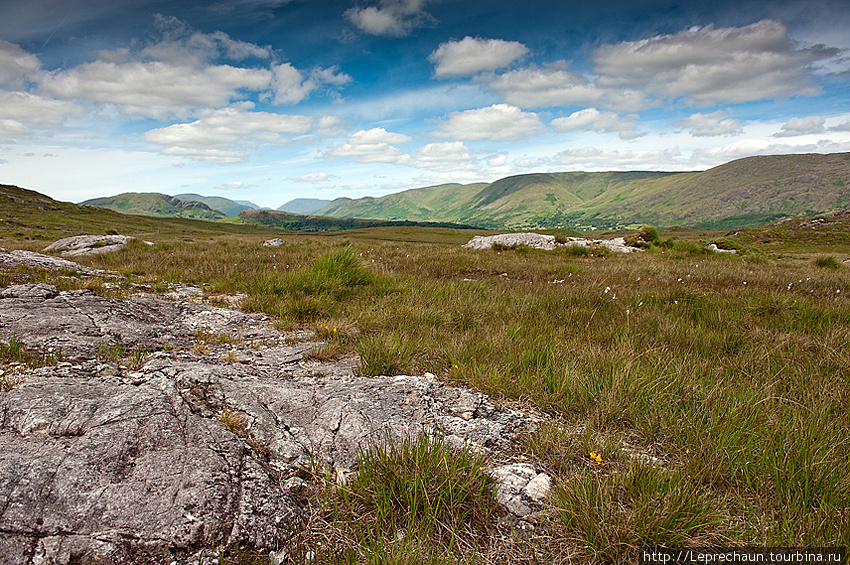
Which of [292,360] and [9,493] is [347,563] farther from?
[292,360]

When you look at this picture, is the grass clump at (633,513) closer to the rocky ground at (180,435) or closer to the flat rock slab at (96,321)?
the rocky ground at (180,435)

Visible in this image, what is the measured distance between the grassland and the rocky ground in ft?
0.69

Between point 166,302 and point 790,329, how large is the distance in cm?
963

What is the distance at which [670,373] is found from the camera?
3441mm

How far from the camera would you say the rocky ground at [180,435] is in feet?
5.86

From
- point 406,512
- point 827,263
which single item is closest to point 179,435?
point 406,512

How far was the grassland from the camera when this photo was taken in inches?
74.9

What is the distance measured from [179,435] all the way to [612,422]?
3.09 metres

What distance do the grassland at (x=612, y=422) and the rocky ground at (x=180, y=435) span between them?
21cm

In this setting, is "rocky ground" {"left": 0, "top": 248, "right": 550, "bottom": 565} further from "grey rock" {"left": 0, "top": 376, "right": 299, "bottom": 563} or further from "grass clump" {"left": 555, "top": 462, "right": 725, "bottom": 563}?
"grass clump" {"left": 555, "top": 462, "right": 725, "bottom": 563}

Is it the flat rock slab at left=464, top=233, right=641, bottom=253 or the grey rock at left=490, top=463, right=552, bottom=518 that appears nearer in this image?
the grey rock at left=490, top=463, right=552, bottom=518

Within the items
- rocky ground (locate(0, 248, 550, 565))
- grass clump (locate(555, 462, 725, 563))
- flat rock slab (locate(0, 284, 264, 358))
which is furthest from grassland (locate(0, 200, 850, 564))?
flat rock slab (locate(0, 284, 264, 358))

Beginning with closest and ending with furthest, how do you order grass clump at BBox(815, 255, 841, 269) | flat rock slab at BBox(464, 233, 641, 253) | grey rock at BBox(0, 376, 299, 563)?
grey rock at BBox(0, 376, 299, 563) < grass clump at BBox(815, 255, 841, 269) < flat rock slab at BBox(464, 233, 641, 253)

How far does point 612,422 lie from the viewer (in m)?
2.92
